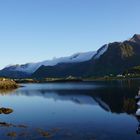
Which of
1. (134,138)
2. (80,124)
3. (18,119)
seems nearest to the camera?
(134,138)

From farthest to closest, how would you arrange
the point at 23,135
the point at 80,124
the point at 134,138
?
1. the point at 80,124
2. the point at 23,135
3. the point at 134,138

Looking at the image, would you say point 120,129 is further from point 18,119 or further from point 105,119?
point 18,119

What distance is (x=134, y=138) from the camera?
145ft

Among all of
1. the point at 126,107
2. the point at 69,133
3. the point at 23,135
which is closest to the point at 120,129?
the point at 69,133

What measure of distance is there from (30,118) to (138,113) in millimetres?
20807

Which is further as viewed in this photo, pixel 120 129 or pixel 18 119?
pixel 18 119

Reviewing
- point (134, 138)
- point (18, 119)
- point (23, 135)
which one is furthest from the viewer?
point (18, 119)

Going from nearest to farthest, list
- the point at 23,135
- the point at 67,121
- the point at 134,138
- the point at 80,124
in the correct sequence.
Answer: the point at 134,138 → the point at 23,135 → the point at 80,124 → the point at 67,121

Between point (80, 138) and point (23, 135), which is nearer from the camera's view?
point (80, 138)

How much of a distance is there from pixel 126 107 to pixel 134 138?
33.5 meters

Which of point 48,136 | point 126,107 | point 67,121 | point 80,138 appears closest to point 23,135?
point 48,136

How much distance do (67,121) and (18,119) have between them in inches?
413

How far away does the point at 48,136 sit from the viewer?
154 ft

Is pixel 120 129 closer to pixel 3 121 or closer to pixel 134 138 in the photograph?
pixel 134 138
